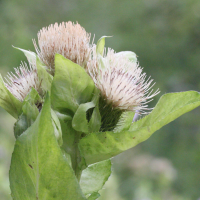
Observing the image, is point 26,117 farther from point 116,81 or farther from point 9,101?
point 116,81

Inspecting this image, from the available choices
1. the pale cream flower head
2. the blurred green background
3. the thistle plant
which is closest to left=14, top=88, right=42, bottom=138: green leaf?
Answer: the thistle plant

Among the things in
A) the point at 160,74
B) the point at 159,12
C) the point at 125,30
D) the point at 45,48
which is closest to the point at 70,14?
the point at 125,30

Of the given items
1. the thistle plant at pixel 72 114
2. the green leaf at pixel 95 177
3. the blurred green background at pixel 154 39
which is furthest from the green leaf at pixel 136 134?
the blurred green background at pixel 154 39

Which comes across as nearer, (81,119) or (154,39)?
(81,119)

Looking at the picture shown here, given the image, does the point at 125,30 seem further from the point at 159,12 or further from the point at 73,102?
the point at 73,102

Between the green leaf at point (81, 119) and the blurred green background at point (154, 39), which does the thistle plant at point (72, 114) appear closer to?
the green leaf at point (81, 119)

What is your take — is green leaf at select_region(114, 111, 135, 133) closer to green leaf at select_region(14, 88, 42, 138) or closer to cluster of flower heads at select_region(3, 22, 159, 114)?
cluster of flower heads at select_region(3, 22, 159, 114)

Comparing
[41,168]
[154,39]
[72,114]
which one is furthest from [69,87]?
[154,39]
